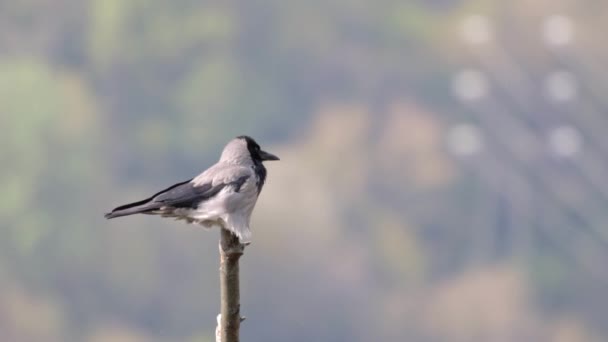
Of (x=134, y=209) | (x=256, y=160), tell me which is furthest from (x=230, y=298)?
(x=256, y=160)

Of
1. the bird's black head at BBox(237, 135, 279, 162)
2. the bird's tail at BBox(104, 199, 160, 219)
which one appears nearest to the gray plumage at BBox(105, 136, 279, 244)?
the bird's tail at BBox(104, 199, 160, 219)

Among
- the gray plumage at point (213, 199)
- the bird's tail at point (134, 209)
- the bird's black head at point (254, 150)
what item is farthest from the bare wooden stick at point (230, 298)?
the bird's black head at point (254, 150)

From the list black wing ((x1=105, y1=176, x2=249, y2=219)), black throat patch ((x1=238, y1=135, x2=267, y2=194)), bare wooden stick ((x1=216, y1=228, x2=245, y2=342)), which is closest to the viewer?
bare wooden stick ((x1=216, y1=228, x2=245, y2=342))

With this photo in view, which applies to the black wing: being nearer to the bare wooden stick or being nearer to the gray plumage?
the gray plumage

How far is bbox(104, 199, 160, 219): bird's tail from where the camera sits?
5.06 meters

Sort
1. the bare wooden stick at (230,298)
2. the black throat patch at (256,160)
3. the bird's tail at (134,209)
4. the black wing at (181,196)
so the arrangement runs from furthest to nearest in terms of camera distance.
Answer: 1. the black throat patch at (256,160)
2. the black wing at (181,196)
3. the bird's tail at (134,209)
4. the bare wooden stick at (230,298)

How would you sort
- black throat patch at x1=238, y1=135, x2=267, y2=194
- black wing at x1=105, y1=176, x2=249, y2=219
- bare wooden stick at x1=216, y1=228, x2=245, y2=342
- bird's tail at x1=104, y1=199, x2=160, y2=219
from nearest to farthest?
bare wooden stick at x1=216, y1=228, x2=245, y2=342
bird's tail at x1=104, y1=199, x2=160, y2=219
black wing at x1=105, y1=176, x2=249, y2=219
black throat patch at x1=238, y1=135, x2=267, y2=194

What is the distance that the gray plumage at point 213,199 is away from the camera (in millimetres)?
5262

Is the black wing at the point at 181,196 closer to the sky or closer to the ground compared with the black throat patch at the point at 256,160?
closer to the ground

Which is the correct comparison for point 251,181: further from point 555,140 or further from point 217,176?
point 555,140

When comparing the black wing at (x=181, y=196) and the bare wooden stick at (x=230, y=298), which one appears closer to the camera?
the bare wooden stick at (x=230, y=298)

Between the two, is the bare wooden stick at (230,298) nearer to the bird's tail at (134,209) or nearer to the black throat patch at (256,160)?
the bird's tail at (134,209)

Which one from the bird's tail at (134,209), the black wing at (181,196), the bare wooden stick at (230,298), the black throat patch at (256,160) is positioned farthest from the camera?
the black throat patch at (256,160)

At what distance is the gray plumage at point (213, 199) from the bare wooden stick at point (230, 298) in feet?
1.22
